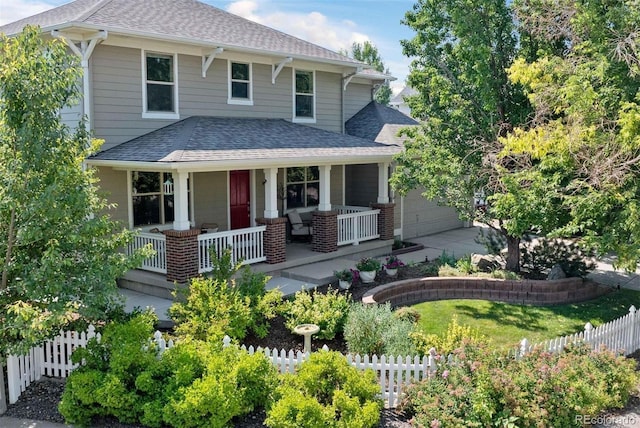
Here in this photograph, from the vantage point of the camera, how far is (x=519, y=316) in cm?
1145

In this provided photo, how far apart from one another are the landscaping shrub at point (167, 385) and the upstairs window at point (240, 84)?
9.84 metres

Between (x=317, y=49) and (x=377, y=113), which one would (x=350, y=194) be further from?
(x=317, y=49)

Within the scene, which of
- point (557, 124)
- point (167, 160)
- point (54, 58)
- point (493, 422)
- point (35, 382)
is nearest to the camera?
point (493, 422)

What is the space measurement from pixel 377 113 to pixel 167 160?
10741 mm

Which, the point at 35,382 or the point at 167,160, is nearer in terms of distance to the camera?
the point at 35,382

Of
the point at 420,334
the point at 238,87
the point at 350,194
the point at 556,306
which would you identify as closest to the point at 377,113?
the point at 350,194

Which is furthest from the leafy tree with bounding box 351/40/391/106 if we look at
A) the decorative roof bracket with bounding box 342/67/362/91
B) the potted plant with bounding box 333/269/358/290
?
the potted plant with bounding box 333/269/358/290

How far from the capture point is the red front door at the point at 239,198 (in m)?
16.2

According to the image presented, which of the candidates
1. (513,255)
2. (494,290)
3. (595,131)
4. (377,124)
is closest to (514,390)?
(595,131)

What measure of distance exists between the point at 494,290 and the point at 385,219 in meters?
5.15

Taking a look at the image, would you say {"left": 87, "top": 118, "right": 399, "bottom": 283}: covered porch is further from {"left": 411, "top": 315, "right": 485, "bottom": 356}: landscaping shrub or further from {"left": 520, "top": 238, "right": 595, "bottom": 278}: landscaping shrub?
{"left": 520, "top": 238, "right": 595, "bottom": 278}: landscaping shrub

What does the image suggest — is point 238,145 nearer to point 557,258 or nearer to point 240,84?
point 240,84

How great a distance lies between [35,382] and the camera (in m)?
8.31

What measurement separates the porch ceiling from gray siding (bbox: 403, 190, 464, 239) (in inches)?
104
